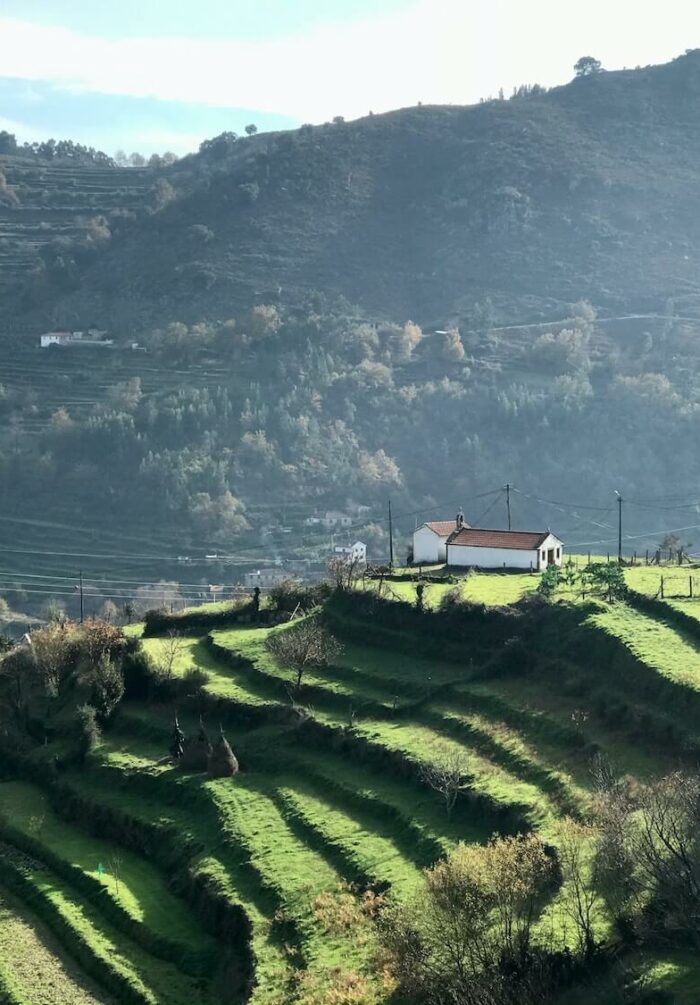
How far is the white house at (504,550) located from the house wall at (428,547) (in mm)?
1488

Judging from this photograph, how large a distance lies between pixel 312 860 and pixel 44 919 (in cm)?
833

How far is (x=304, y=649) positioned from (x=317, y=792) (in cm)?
798

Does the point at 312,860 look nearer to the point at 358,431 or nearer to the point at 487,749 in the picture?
the point at 487,749

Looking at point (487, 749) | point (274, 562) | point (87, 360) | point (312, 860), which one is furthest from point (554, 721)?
point (87, 360)

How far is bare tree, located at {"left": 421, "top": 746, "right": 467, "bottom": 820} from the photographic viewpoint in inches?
1543

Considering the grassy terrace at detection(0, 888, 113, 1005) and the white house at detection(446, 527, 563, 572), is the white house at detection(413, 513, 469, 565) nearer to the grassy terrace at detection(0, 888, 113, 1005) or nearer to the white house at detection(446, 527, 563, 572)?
the white house at detection(446, 527, 563, 572)

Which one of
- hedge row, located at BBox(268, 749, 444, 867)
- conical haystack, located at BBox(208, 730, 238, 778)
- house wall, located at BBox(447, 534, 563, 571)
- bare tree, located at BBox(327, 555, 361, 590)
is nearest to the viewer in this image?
hedge row, located at BBox(268, 749, 444, 867)

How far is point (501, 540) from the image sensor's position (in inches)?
2379

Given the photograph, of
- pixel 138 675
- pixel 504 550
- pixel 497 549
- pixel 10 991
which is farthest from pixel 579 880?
pixel 497 549

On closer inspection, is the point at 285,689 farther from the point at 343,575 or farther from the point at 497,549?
the point at 497,549

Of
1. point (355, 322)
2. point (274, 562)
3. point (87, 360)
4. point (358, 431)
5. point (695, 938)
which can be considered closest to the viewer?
point (695, 938)

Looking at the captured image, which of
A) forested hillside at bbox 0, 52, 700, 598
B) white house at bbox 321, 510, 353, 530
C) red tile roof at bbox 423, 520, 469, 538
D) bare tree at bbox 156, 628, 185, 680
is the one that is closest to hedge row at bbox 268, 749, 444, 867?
bare tree at bbox 156, 628, 185, 680

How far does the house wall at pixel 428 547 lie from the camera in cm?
6312

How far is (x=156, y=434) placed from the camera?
152125 mm
